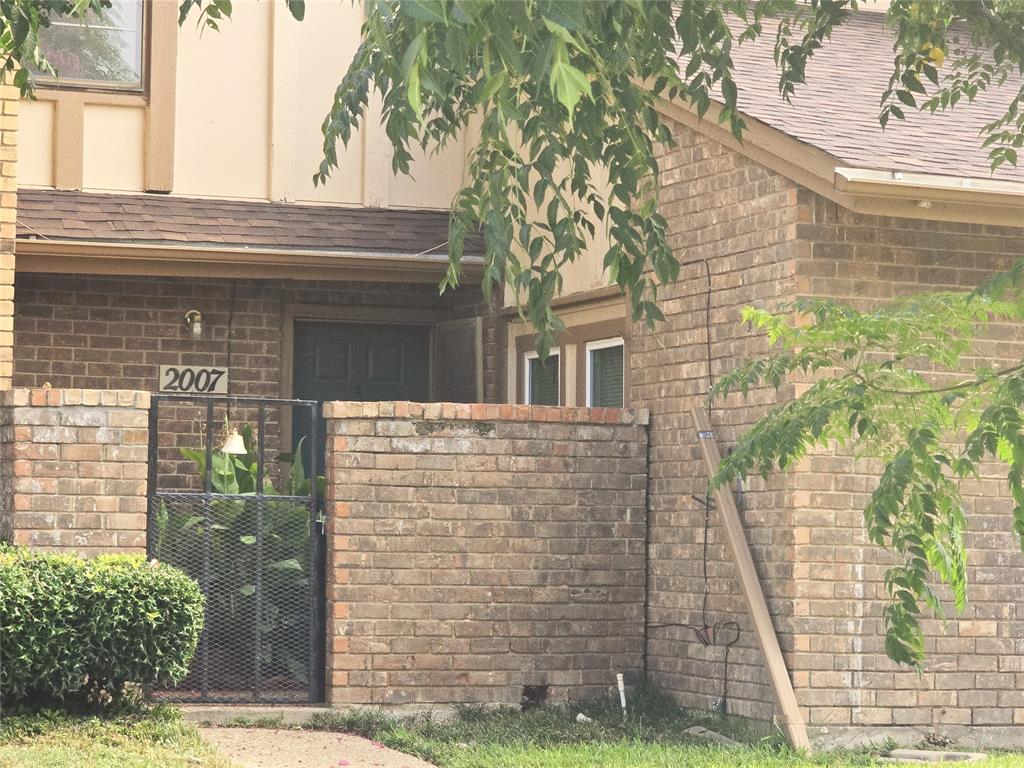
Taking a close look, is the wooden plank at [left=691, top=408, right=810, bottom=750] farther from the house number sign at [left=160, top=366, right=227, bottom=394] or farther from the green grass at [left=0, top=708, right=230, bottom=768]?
the house number sign at [left=160, top=366, right=227, bottom=394]

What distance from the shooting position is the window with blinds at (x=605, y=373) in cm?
1162

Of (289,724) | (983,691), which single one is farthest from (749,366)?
(289,724)

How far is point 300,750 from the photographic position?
8.80 metres

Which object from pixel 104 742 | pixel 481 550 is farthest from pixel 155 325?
pixel 104 742

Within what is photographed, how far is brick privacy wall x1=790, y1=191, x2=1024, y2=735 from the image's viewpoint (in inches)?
359

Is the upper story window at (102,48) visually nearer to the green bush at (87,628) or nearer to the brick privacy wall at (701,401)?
the brick privacy wall at (701,401)

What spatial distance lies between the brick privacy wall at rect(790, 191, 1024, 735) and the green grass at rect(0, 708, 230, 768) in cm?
347

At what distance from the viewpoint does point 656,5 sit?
216 inches

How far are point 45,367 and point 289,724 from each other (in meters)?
4.64

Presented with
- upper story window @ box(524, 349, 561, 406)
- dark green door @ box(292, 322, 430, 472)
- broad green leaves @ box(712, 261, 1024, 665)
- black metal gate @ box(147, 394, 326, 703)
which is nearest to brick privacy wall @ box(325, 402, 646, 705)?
black metal gate @ box(147, 394, 326, 703)

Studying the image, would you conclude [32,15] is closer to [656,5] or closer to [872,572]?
[656,5]

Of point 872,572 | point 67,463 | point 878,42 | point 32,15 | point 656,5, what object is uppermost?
point 878,42

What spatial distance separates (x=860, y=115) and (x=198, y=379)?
6.02m

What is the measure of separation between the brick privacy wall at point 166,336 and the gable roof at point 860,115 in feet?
11.6
